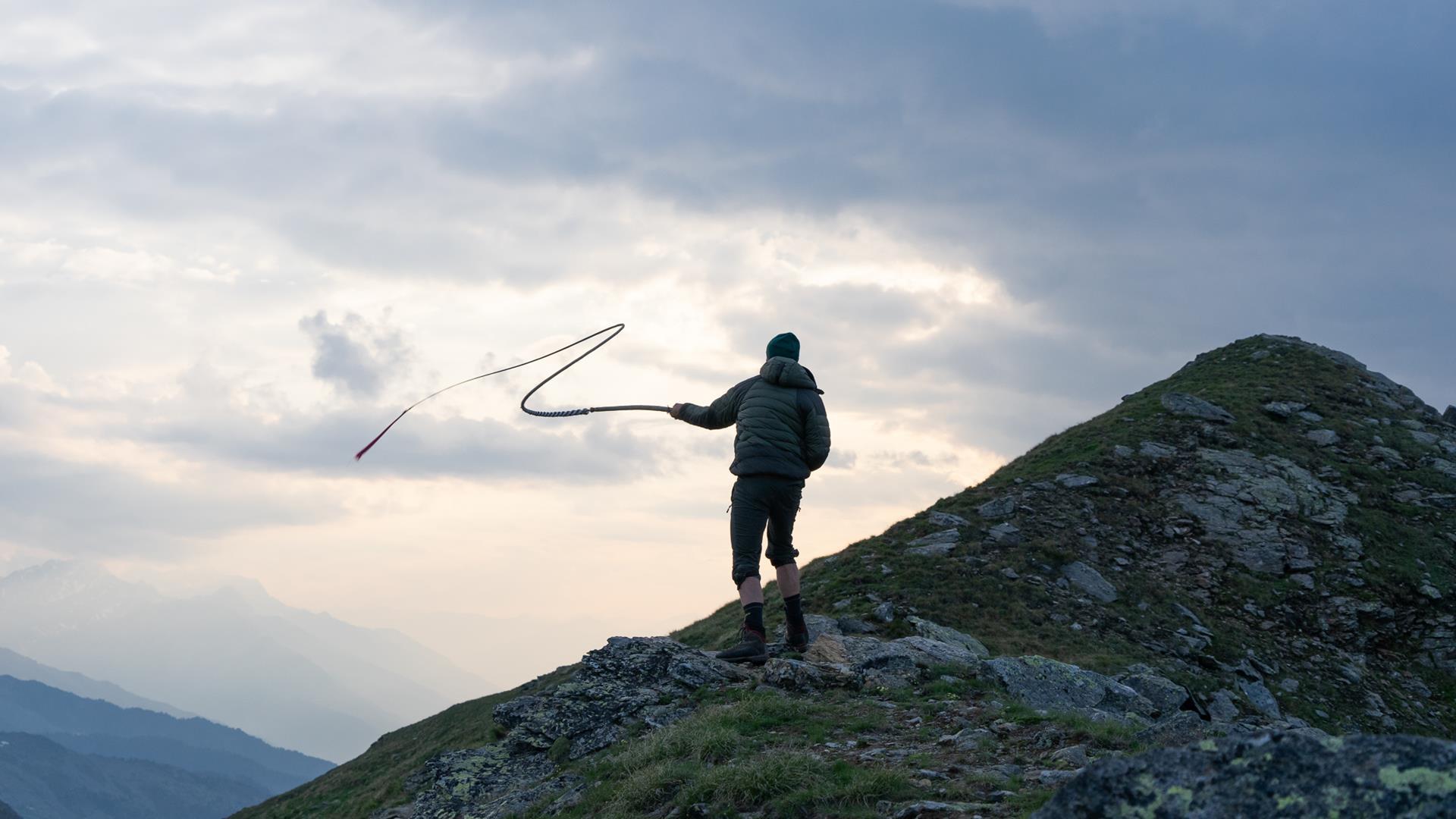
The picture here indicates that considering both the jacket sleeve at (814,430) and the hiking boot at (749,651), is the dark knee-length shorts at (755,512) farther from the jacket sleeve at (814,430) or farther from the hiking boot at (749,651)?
the hiking boot at (749,651)

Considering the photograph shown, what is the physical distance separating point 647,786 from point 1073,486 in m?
19.5

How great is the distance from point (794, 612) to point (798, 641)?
57 cm

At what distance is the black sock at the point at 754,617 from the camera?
13.5m

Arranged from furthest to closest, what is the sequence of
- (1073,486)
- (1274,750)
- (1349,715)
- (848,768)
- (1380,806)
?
(1073,486) < (1349,715) < (848,768) < (1274,750) < (1380,806)

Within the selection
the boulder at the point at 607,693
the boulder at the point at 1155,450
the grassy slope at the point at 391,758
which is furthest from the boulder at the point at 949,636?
the boulder at the point at 1155,450

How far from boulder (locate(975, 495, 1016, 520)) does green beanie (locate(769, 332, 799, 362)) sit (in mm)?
12372

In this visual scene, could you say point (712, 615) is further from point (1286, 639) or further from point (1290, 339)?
point (1290, 339)

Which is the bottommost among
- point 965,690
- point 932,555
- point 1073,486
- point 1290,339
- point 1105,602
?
point 965,690

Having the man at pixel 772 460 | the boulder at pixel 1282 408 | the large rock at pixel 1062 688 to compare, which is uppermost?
the boulder at pixel 1282 408

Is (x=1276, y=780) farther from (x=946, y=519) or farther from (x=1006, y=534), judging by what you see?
(x=946, y=519)

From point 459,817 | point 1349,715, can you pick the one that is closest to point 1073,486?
point 1349,715

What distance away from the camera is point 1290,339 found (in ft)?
130

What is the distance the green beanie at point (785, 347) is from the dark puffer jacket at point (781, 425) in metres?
0.14

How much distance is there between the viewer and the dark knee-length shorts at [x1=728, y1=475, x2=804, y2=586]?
13.2 meters
